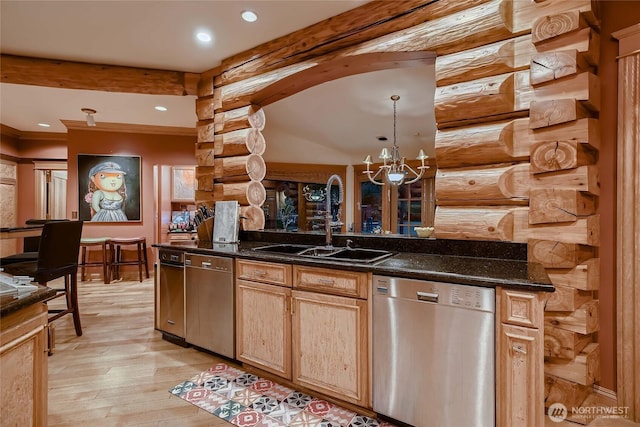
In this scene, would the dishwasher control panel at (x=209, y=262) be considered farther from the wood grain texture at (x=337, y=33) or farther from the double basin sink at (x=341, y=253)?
the wood grain texture at (x=337, y=33)

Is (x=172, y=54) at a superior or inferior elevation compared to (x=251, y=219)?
superior

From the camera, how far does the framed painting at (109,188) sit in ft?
18.6

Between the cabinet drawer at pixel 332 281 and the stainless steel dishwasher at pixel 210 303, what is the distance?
68cm

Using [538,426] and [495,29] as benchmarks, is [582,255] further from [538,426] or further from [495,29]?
[495,29]

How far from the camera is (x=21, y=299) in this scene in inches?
45.5

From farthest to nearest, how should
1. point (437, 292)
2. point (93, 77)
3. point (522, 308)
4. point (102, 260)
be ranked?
point (102, 260) → point (93, 77) → point (437, 292) → point (522, 308)

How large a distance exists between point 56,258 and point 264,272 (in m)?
2.10

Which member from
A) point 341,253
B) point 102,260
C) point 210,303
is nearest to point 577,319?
point 341,253

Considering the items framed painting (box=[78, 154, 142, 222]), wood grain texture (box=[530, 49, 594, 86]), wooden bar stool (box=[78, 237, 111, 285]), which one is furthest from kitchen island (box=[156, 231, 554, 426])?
framed painting (box=[78, 154, 142, 222])

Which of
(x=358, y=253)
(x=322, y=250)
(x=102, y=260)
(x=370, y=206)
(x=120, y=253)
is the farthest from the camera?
(x=370, y=206)

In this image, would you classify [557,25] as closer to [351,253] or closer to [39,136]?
[351,253]

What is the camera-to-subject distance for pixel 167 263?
2.99 metres

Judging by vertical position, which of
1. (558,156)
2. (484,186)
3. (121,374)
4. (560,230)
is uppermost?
(558,156)
